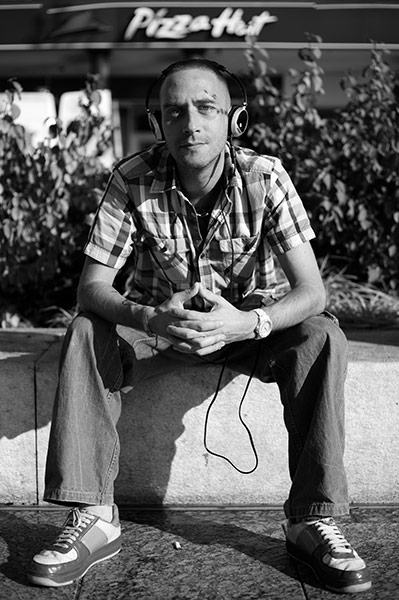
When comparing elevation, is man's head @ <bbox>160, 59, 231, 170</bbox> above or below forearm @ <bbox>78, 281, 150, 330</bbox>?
above

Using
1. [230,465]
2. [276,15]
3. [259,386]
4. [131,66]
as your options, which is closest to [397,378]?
Answer: [259,386]

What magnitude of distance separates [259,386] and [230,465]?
0.36 m

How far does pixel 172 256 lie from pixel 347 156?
1.94 meters

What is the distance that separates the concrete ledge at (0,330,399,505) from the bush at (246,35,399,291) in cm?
144

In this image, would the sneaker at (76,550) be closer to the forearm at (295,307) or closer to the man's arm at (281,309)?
the man's arm at (281,309)

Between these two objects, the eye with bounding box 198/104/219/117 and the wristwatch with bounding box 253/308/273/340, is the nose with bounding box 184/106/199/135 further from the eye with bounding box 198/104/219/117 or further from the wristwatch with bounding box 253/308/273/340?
the wristwatch with bounding box 253/308/273/340

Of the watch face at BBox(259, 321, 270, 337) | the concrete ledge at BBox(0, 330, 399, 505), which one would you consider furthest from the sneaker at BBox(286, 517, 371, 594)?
the watch face at BBox(259, 321, 270, 337)

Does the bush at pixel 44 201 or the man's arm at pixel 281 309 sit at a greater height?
the bush at pixel 44 201

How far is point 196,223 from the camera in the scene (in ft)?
10.2

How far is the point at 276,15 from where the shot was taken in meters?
11.3

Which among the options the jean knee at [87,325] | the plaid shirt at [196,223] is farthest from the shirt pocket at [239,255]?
the jean knee at [87,325]

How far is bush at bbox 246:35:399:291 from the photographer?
4.62m

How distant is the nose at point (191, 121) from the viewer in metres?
3.00

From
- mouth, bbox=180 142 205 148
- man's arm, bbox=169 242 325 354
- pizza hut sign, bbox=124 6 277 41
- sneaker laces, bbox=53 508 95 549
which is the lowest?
sneaker laces, bbox=53 508 95 549
